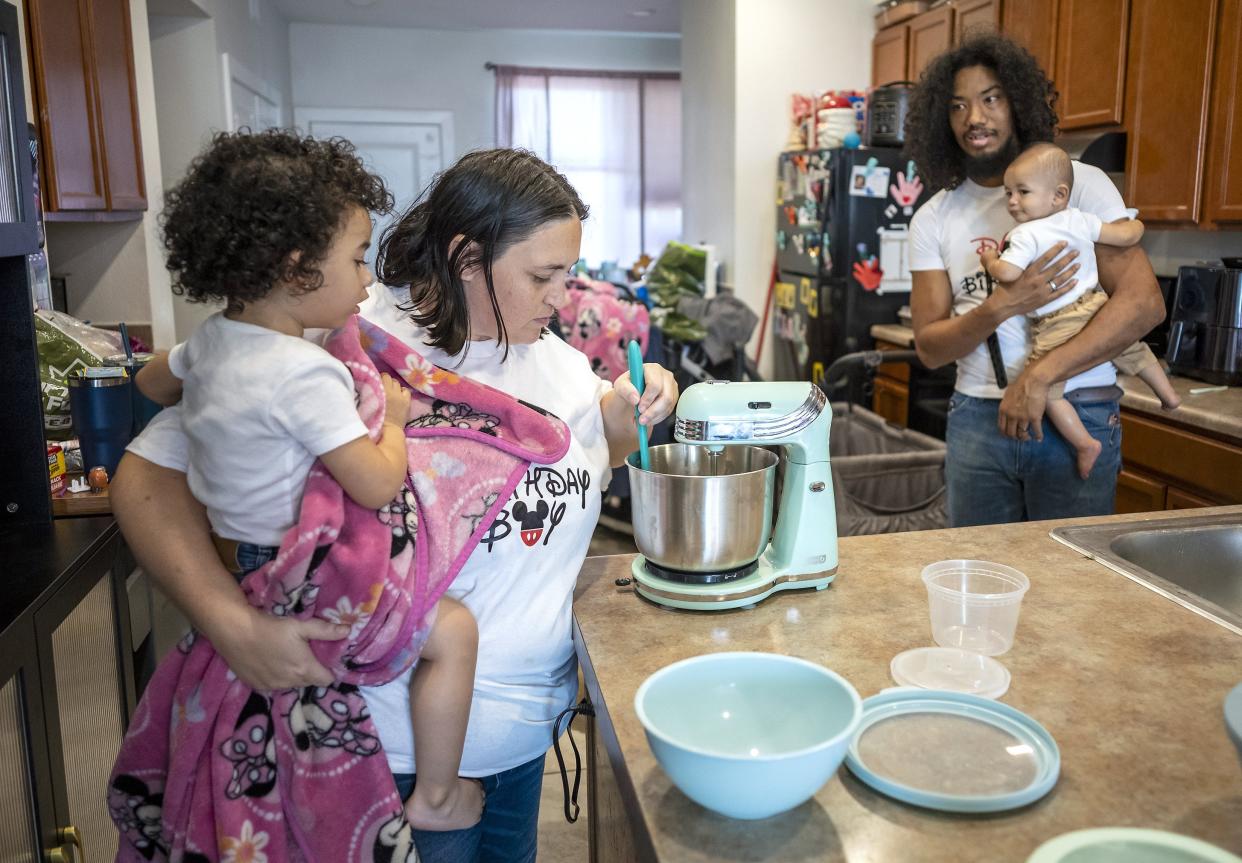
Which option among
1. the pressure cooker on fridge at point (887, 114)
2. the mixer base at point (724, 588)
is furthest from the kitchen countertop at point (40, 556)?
the pressure cooker on fridge at point (887, 114)

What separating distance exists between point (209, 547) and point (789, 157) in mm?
4026

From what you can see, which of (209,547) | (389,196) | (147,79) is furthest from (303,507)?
(147,79)

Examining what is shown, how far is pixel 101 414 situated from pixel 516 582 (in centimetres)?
126

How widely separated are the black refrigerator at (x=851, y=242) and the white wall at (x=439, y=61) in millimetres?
3744

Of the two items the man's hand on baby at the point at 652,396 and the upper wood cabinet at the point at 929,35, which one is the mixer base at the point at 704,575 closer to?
the man's hand on baby at the point at 652,396

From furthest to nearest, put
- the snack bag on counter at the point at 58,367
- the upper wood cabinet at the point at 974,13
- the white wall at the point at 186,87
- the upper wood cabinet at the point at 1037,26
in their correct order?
1. the white wall at the point at 186,87
2. the upper wood cabinet at the point at 974,13
3. the upper wood cabinet at the point at 1037,26
4. the snack bag on counter at the point at 58,367

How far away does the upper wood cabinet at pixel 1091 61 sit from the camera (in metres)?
3.23

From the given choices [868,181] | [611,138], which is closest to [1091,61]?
[868,181]

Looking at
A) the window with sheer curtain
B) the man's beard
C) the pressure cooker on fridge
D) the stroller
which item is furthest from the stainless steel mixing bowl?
the window with sheer curtain

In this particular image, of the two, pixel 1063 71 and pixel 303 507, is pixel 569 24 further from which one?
pixel 303 507

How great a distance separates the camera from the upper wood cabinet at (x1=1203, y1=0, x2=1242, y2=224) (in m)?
2.77

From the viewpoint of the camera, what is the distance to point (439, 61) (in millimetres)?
7441

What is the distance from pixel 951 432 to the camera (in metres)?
2.10

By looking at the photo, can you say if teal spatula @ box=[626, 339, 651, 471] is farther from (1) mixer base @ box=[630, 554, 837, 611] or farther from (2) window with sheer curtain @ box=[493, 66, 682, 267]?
(2) window with sheer curtain @ box=[493, 66, 682, 267]
